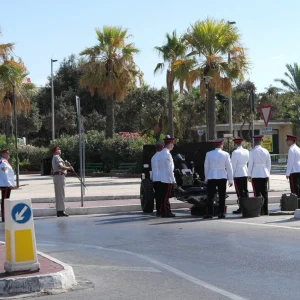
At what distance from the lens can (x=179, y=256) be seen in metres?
9.42

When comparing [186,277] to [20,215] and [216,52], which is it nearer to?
[20,215]

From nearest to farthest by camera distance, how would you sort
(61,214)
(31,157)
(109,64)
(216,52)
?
(61,214), (216,52), (109,64), (31,157)

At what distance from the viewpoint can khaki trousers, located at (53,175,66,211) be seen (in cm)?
1603

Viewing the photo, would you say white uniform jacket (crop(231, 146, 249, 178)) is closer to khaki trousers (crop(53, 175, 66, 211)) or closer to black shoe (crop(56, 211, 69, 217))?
khaki trousers (crop(53, 175, 66, 211))

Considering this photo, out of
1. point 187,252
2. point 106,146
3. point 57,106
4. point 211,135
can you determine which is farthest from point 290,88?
point 187,252

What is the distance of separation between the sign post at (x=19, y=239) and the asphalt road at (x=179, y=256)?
68 cm

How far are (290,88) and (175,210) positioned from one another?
45910 millimetres

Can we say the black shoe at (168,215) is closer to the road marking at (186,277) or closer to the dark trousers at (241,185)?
the dark trousers at (241,185)

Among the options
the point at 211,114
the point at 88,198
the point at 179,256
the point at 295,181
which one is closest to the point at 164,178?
the point at 295,181

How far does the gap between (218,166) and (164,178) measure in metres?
1.37

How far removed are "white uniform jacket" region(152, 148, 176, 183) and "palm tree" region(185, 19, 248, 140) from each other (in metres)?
14.0

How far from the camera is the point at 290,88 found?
60.6 m

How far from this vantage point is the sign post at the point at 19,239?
7.73 metres

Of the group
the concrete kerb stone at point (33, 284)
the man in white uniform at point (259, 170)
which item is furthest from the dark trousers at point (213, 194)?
the concrete kerb stone at point (33, 284)
